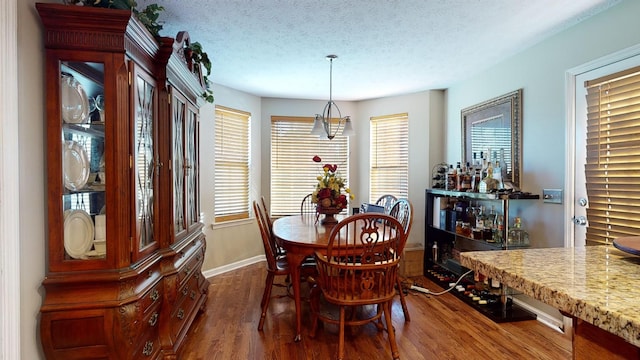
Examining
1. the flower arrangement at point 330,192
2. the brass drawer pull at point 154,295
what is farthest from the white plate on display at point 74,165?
the flower arrangement at point 330,192

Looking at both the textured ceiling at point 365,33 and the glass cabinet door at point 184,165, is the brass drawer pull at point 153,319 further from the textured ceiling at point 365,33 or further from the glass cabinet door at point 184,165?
the textured ceiling at point 365,33

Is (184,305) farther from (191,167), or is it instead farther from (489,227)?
(489,227)

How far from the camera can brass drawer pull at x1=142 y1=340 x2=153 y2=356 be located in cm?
175

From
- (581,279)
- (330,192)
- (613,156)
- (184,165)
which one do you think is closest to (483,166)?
(613,156)

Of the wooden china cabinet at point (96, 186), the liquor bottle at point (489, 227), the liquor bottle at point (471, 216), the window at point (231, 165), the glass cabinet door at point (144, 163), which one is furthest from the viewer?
the window at point (231, 165)

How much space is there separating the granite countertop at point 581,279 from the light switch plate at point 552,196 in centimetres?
171

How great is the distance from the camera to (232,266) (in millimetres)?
4246

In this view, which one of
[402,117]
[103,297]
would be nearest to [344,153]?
[402,117]

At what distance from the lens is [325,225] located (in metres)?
3.09

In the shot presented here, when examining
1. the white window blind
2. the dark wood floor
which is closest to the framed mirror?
the white window blind

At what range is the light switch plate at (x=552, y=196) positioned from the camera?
8.46 ft

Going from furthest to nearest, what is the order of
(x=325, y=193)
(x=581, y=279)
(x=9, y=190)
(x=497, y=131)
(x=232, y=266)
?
(x=232, y=266)
(x=497, y=131)
(x=325, y=193)
(x=9, y=190)
(x=581, y=279)

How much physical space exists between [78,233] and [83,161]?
1.16 ft

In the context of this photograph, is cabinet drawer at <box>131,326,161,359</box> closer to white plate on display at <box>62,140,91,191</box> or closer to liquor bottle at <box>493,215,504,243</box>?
white plate on display at <box>62,140,91,191</box>
